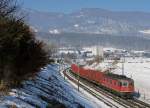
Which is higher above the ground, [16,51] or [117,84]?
[16,51]

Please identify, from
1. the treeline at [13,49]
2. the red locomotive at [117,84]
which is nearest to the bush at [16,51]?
the treeline at [13,49]

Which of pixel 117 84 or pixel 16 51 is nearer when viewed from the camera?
pixel 16 51

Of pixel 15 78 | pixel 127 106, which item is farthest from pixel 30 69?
pixel 127 106

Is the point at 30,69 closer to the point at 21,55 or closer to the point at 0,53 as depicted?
the point at 21,55

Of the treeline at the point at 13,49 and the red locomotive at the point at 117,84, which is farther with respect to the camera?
the red locomotive at the point at 117,84

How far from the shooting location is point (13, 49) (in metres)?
24.6

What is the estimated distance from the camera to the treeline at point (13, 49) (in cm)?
2369

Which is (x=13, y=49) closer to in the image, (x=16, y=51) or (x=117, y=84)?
(x=16, y=51)

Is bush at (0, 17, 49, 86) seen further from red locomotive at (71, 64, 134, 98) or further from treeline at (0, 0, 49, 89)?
red locomotive at (71, 64, 134, 98)

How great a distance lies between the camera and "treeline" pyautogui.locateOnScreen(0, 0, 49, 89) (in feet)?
77.7

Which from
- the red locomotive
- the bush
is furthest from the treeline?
the red locomotive

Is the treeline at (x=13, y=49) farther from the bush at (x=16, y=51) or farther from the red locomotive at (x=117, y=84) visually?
the red locomotive at (x=117, y=84)

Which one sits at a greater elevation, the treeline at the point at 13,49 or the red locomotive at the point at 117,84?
the treeline at the point at 13,49

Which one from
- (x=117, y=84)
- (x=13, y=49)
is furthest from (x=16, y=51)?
(x=117, y=84)
